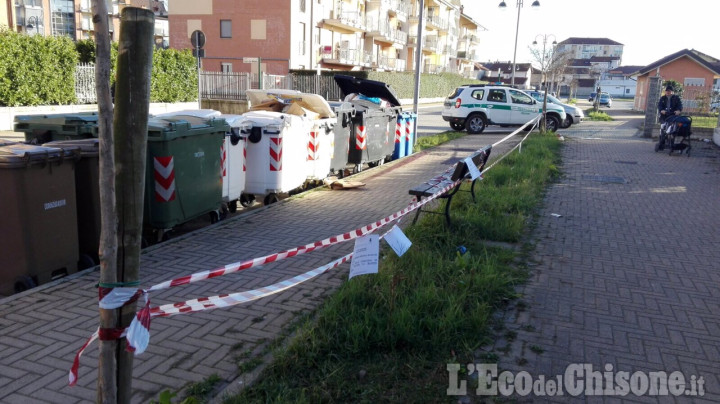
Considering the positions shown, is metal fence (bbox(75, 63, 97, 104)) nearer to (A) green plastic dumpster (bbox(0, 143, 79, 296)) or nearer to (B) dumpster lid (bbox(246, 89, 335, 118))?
(B) dumpster lid (bbox(246, 89, 335, 118))

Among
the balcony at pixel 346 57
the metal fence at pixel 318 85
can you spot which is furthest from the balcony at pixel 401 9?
the metal fence at pixel 318 85

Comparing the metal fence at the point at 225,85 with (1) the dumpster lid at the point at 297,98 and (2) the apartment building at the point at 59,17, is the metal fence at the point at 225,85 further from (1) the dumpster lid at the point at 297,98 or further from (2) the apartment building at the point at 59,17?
(2) the apartment building at the point at 59,17

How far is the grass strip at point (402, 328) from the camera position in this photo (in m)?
3.61

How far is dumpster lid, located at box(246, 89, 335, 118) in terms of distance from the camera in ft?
36.2

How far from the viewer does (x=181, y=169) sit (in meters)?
6.73

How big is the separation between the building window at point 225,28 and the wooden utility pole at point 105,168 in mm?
44752

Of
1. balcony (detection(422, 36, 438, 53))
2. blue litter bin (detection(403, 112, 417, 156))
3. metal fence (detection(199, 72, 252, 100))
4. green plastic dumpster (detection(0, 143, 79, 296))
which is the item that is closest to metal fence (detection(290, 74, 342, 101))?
metal fence (detection(199, 72, 252, 100))

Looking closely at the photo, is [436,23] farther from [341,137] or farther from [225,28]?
[341,137]

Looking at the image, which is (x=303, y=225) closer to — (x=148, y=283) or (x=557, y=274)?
(x=148, y=283)

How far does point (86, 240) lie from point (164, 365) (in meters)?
2.53

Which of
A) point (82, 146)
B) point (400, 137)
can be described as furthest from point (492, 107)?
point (82, 146)

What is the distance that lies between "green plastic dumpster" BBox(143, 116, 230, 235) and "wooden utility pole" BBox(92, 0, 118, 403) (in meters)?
4.14

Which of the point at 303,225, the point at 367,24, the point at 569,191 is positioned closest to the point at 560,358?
the point at 303,225

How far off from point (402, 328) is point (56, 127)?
4.84 metres
